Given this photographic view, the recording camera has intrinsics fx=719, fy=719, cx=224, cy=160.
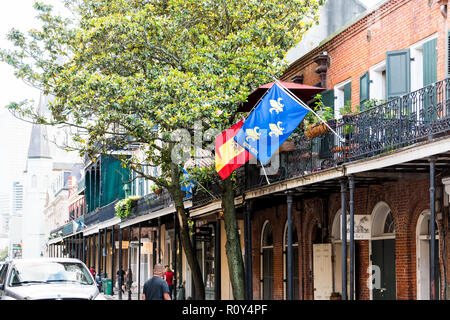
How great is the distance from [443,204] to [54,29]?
10900 millimetres

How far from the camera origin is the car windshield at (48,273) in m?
12.6

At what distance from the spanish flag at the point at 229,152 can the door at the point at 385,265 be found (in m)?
3.64

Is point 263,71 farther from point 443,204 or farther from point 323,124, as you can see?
point 443,204

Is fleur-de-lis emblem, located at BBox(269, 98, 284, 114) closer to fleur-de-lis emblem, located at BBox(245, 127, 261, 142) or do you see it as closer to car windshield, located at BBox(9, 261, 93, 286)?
fleur-de-lis emblem, located at BBox(245, 127, 261, 142)

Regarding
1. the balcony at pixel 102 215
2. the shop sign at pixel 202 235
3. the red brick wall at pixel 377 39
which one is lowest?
the shop sign at pixel 202 235

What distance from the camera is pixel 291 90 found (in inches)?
630

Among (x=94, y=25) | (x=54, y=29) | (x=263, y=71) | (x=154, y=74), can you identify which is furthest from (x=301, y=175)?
(x=54, y=29)

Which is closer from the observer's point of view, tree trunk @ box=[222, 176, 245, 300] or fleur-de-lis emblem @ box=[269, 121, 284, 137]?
fleur-de-lis emblem @ box=[269, 121, 284, 137]

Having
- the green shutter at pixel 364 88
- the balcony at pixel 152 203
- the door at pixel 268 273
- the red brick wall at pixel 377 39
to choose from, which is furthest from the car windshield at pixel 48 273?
the balcony at pixel 152 203

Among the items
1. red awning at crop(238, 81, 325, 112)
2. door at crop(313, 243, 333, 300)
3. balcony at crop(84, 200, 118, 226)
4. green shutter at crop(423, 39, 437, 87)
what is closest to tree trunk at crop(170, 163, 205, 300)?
door at crop(313, 243, 333, 300)

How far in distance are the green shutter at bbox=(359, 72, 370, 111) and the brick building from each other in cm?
2

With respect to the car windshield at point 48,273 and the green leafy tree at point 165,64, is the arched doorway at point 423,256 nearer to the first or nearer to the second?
the green leafy tree at point 165,64

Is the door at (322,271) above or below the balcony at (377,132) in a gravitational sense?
below

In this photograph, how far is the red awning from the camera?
614 inches
